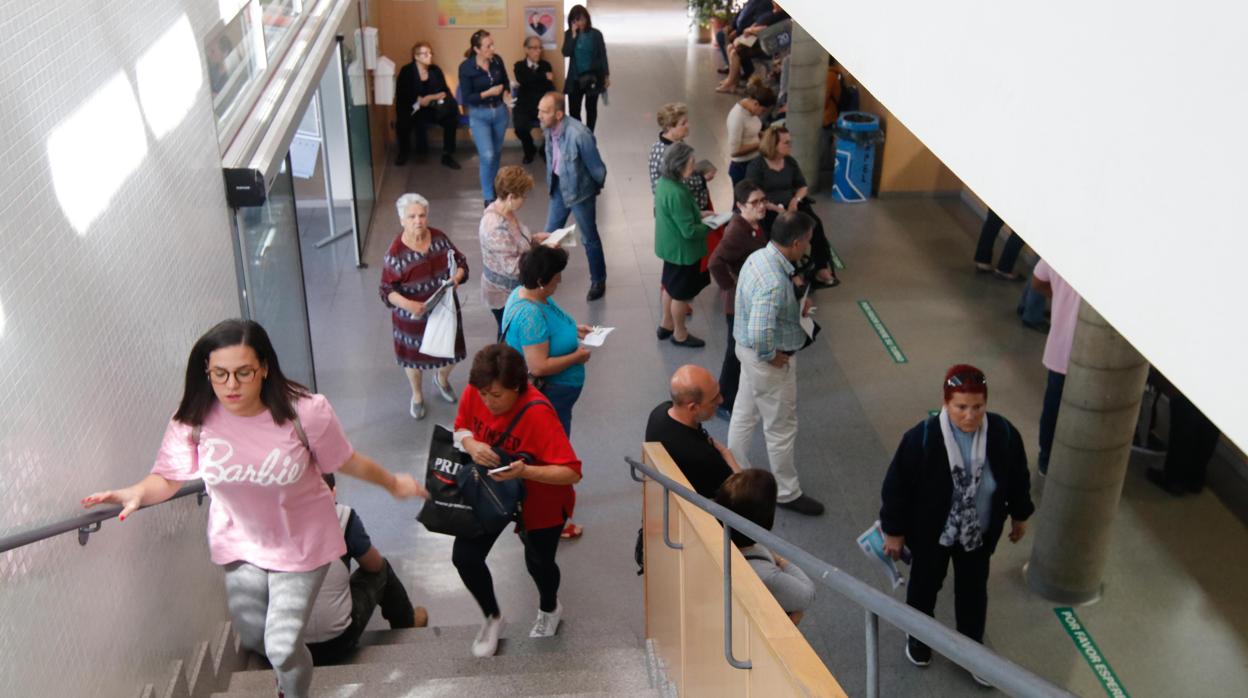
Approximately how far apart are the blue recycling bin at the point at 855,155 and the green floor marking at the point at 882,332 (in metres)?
2.96

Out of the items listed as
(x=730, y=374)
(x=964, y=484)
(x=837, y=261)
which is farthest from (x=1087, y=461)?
(x=837, y=261)

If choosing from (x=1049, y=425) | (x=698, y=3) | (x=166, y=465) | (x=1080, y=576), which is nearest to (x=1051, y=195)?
(x=166, y=465)

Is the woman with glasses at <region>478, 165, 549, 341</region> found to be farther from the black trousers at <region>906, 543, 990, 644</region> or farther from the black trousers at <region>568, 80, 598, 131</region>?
the black trousers at <region>568, 80, 598, 131</region>

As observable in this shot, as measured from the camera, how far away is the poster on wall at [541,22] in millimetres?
13461

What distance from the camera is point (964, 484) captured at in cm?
520

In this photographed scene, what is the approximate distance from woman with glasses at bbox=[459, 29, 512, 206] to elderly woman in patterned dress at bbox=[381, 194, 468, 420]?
4.44 m

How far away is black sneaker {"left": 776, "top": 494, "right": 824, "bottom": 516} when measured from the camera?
699 cm

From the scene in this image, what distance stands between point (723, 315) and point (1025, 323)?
2.38 meters

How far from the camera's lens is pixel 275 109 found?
21.6 feet

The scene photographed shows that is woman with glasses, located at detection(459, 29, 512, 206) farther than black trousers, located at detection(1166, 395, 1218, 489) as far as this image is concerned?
Yes

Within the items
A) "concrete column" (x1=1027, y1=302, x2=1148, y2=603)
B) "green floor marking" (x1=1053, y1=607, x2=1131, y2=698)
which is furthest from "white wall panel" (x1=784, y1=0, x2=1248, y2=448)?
"green floor marking" (x1=1053, y1=607, x2=1131, y2=698)

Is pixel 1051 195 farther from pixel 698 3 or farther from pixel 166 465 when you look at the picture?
pixel 698 3

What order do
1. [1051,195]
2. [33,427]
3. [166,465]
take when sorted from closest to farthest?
[1051,195] → [33,427] → [166,465]

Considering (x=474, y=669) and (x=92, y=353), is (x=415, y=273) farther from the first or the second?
(x=92, y=353)
